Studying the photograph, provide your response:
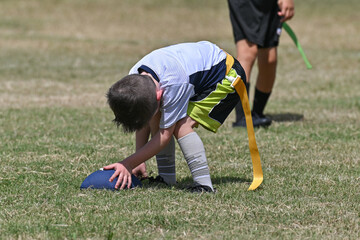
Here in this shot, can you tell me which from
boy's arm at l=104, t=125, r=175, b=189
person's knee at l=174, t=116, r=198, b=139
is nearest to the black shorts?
person's knee at l=174, t=116, r=198, b=139

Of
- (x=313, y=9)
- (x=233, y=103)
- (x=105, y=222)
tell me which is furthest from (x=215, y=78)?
(x=313, y=9)

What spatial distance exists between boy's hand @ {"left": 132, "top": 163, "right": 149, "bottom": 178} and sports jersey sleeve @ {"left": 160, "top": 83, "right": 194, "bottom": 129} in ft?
2.10

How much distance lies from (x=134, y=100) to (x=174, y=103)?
30 centimetres

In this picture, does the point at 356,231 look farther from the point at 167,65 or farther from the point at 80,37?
the point at 80,37

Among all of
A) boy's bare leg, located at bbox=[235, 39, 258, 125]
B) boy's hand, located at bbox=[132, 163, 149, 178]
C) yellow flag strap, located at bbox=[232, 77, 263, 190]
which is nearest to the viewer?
yellow flag strap, located at bbox=[232, 77, 263, 190]

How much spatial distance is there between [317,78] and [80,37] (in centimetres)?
795

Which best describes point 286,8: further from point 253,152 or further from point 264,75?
point 253,152

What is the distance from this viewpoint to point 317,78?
34.2 feet

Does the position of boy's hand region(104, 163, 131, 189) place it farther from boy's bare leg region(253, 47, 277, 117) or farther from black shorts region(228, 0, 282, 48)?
boy's bare leg region(253, 47, 277, 117)

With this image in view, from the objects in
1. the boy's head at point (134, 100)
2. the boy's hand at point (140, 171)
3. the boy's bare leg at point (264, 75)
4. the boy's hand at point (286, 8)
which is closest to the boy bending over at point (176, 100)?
the boy's head at point (134, 100)

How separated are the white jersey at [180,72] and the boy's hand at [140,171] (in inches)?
25.2

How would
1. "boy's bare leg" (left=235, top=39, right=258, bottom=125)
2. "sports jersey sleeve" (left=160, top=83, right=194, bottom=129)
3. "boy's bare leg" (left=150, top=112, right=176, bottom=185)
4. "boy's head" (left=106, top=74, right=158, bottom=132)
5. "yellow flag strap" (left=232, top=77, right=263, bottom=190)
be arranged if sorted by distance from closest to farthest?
"boy's head" (left=106, top=74, right=158, bottom=132) → "sports jersey sleeve" (left=160, top=83, right=194, bottom=129) → "yellow flag strap" (left=232, top=77, right=263, bottom=190) → "boy's bare leg" (left=150, top=112, right=176, bottom=185) → "boy's bare leg" (left=235, top=39, right=258, bottom=125)

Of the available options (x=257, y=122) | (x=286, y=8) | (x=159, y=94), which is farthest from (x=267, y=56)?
(x=159, y=94)

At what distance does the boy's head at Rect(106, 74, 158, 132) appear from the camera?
3676 mm
